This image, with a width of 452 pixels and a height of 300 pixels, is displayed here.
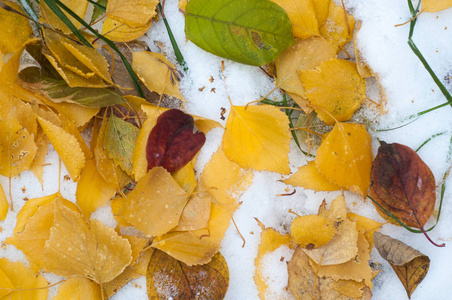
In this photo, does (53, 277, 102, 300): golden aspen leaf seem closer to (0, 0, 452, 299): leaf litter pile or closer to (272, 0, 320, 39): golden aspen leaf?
(0, 0, 452, 299): leaf litter pile

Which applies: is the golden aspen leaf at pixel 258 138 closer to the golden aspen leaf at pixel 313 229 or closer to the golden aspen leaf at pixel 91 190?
the golden aspen leaf at pixel 313 229

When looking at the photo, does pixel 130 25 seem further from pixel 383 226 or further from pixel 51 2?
pixel 383 226

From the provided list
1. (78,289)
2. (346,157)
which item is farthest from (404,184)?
(78,289)

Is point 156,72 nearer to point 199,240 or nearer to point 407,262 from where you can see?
point 199,240

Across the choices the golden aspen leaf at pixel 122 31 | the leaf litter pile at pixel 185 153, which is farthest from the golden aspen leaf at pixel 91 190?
the golden aspen leaf at pixel 122 31

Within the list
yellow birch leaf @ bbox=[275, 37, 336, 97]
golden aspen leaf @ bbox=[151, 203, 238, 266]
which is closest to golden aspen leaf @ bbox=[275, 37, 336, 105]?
yellow birch leaf @ bbox=[275, 37, 336, 97]

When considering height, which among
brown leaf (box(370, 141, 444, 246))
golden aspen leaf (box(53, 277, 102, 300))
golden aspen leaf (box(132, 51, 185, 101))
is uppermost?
golden aspen leaf (box(132, 51, 185, 101))

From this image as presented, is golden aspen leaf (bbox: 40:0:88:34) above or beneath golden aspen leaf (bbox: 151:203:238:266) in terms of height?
above

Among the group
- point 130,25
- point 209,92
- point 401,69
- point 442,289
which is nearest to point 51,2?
point 130,25
